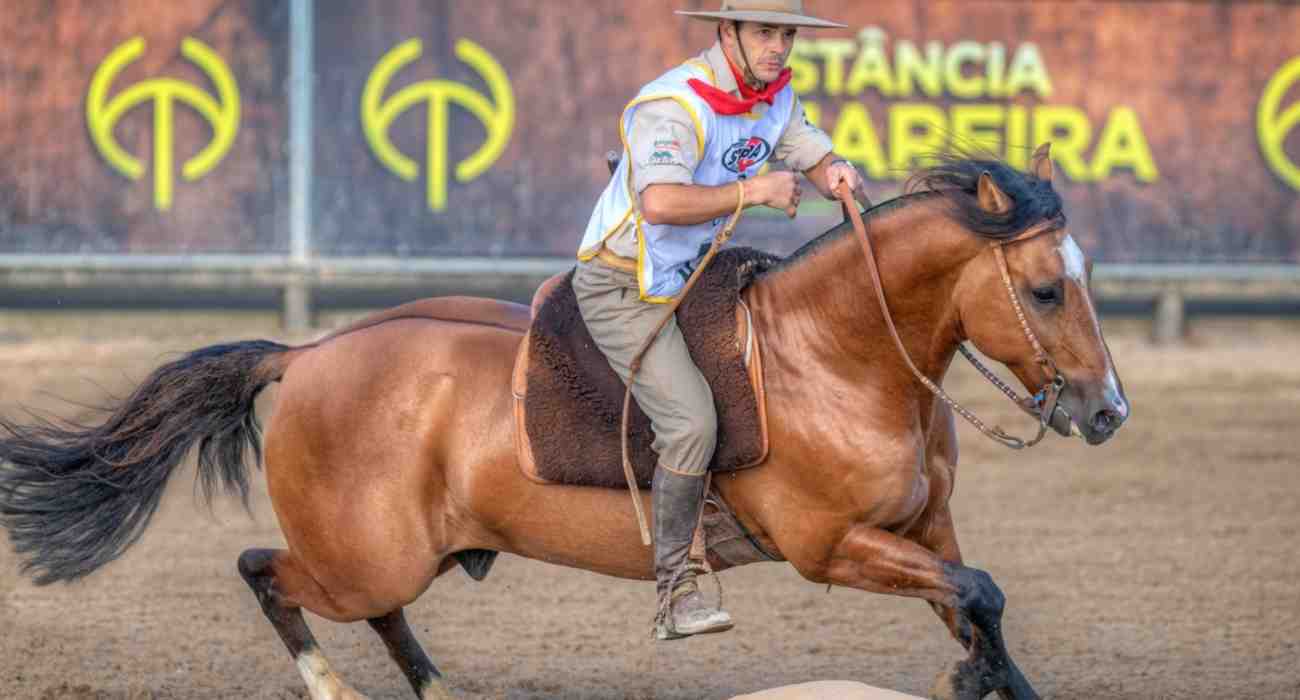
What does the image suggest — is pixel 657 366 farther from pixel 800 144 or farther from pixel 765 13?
pixel 765 13

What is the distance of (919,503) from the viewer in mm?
4910

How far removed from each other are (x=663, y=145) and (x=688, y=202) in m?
0.16

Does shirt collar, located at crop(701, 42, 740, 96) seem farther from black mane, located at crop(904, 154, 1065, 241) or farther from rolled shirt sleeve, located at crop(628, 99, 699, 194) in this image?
black mane, located at crop(904, 154, 1065, 241)

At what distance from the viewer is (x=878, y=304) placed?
4.93 meters

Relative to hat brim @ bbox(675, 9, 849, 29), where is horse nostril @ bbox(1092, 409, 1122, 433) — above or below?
below

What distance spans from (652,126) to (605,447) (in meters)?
0.91

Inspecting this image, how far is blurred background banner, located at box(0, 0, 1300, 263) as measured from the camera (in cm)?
1279

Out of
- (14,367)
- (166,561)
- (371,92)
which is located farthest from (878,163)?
(166,561)

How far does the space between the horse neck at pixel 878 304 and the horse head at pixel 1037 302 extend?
0.06m

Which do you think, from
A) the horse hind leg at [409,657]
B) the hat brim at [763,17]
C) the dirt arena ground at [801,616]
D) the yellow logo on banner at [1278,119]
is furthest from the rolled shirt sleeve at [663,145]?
the yellow logo on banner at [1278,119]

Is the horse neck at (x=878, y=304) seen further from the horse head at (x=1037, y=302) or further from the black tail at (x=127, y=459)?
the black tail at (x=127, y=459)

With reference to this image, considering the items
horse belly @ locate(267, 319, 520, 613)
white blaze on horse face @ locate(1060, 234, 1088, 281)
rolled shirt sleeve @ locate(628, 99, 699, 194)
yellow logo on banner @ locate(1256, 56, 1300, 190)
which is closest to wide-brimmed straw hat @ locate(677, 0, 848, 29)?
rolled shirt sleeve @ locate(628, 99, 699, 194)

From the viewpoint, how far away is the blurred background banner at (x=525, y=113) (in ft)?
42.0

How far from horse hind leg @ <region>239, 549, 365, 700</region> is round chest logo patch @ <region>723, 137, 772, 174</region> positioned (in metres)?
1.79
